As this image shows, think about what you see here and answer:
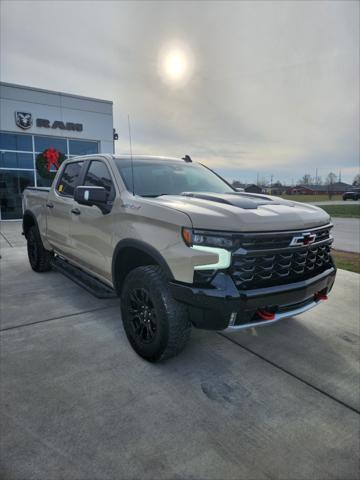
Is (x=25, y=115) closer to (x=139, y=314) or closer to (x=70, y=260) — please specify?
(x=70, y=260)

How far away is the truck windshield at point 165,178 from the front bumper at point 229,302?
1274 millimetres

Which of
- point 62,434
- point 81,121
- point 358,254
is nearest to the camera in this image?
point 62,434

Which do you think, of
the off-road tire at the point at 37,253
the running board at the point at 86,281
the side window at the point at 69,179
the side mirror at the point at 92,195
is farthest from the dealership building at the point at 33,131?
the side mirror at the point at 92,195

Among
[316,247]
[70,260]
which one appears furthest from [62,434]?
[70,260]

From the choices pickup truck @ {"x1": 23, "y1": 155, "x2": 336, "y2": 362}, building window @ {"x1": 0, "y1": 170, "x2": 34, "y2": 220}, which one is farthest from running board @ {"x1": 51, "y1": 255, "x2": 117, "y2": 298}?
building window @ {"x1": 0, "y1": 170, "x2": 34, "y2": 220}

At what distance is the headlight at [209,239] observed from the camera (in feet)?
7.91

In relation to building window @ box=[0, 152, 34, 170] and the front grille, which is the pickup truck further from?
building window @ box=[0, 152, 34, 170]

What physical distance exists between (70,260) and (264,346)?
2780mm

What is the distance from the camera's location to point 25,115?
15.8 metres

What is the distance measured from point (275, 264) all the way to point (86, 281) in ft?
7.75

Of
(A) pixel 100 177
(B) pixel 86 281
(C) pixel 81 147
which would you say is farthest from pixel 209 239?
(C) pixel 81 147

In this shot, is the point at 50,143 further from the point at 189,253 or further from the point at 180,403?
the point at 180,403

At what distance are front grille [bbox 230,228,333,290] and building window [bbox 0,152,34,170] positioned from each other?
1616cm

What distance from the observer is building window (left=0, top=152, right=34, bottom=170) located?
51.4ft
